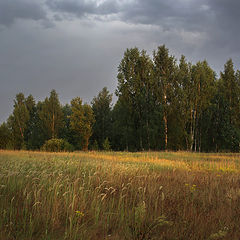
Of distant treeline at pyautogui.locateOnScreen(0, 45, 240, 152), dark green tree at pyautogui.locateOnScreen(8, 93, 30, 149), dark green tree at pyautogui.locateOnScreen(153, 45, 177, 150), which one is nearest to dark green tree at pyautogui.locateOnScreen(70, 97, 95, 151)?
distant treeline at pyautogui.locateOnScreen(0, 45, 240, 152)

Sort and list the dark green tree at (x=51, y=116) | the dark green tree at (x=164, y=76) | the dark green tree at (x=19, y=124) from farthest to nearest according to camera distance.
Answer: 1. the dark green tree at (x=19, y=124)
2. the dark green tree at (x=51, y=116)
3. the dark green tree at (x=164, y=76)

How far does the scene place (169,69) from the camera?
2920cm

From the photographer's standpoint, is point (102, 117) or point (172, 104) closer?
point (172, 104)

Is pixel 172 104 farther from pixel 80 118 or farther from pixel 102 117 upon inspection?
pixel 102 117

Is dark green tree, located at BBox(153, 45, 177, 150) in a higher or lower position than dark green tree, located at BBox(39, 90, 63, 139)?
higher

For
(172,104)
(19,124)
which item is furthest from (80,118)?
(19,124)

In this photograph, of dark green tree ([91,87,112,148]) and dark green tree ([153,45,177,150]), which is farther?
dark green tree ([91,87,112,148])

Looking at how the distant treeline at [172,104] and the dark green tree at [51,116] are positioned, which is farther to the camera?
the dark green tree at [51,116]

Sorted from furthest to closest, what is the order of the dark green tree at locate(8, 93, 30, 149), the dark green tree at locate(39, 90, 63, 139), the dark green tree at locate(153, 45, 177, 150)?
the dark green tree at locate(8, 93, 30, 149) → the dark green tree at locate(39, 90, 63, 139) → the dark green tree at locate(153, 45, 177, 150)

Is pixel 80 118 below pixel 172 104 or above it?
below

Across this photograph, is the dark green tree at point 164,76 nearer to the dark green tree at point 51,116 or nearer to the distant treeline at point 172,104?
the distant treeline at point 172,104

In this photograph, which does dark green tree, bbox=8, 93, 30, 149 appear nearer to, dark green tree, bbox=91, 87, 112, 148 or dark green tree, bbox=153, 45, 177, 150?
dark green tree, bbox=91, 87, 112, 148

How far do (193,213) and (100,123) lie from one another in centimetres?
4114

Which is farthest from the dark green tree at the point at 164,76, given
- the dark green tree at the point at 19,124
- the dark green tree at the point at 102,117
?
the dark green tree at the point at 19,124
